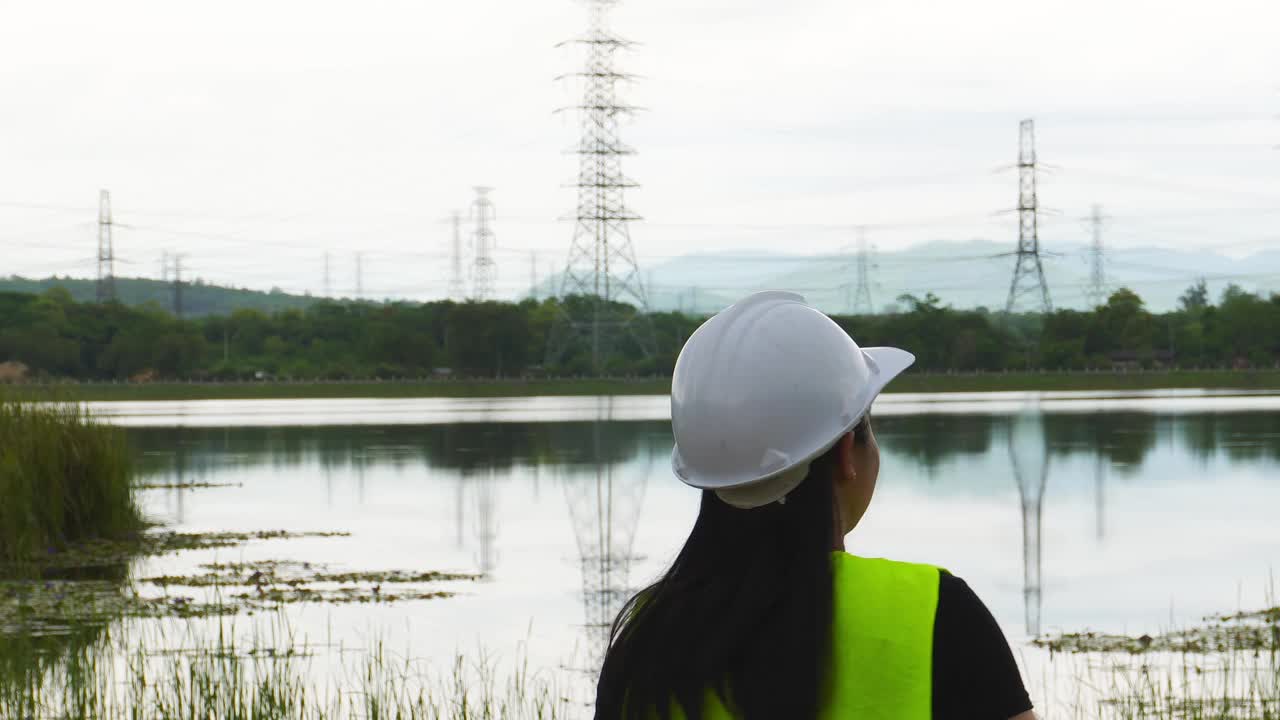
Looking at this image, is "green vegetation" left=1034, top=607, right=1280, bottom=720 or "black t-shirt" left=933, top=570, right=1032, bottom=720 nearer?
"black t-shirt" left=933, top=570, right=1032, bottom=720

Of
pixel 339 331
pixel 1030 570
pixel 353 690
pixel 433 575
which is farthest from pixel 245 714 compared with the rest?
pixel 339 331

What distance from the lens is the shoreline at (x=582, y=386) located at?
7312 centimetres

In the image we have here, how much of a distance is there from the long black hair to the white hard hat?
0.05 metres

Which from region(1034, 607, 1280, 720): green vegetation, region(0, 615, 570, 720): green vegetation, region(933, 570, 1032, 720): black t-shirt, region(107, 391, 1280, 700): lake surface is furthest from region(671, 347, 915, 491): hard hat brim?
region(107, 391, 1280, 700): lake surface

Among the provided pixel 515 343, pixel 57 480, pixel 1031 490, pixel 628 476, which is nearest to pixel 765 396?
pixel 57 480

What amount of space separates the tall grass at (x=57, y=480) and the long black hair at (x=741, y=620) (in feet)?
43.2

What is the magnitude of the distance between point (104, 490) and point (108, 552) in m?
0.88

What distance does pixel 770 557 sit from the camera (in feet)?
6.87

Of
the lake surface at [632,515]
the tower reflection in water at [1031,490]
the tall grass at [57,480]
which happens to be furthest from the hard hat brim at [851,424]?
the tall grass at [57,480]

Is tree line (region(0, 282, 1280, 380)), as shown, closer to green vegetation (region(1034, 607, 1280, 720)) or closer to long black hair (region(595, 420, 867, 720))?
green vegetation (region(1034, 607, 1280, 720))

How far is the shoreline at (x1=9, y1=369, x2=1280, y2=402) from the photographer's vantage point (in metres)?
73.1

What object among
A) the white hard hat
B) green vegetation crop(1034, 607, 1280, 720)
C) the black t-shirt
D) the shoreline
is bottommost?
the shoreline

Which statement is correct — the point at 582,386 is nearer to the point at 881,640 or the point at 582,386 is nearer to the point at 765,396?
the point at 765,396

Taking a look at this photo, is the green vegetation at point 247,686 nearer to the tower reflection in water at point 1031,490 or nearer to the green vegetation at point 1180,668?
the green vegetation at point 1180,668
